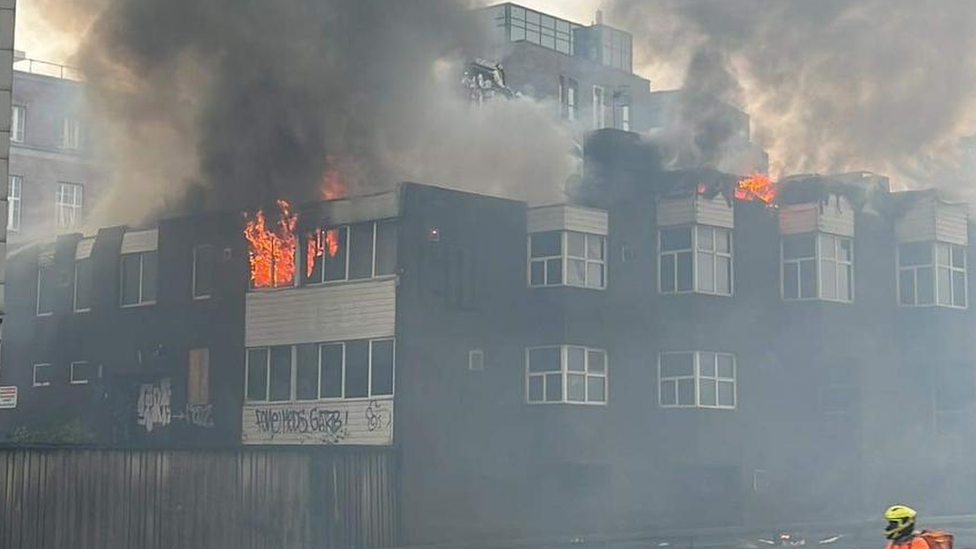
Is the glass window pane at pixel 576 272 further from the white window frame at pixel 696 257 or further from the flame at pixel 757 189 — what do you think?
the flame at pixel 757 189

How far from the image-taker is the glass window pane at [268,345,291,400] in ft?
→ 108

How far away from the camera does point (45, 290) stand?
128 feet

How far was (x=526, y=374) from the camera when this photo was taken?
1277 inches

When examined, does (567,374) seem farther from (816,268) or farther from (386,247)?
(816,268)

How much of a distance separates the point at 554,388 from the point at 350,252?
5487mm

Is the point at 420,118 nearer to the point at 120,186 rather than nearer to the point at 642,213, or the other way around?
the point at 642,213

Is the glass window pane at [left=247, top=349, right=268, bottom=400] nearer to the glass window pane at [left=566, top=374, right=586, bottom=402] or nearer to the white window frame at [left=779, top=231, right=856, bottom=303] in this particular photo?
the glass window pane at [left=566, top=374, right=586, bottom=402]

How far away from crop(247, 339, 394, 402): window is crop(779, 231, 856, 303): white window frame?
11404 mm

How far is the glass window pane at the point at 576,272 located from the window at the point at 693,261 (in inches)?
101

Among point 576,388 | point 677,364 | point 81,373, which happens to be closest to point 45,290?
point 81,373

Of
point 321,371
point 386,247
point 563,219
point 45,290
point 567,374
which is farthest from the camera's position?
point 45,290

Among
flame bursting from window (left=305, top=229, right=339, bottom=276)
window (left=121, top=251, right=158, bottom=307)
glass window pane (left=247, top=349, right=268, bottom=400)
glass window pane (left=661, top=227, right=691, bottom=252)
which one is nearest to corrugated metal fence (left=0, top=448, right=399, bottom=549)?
glass window pane (left=247, top=349, right=268, bottom=400)

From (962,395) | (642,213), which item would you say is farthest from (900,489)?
(642,213)

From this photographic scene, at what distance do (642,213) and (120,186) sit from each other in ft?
49.4
